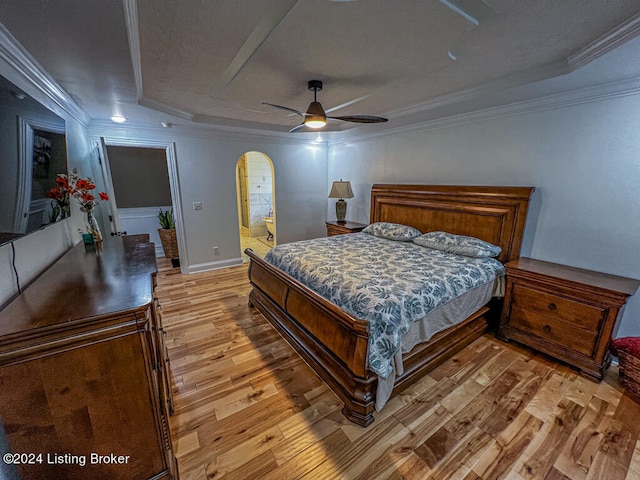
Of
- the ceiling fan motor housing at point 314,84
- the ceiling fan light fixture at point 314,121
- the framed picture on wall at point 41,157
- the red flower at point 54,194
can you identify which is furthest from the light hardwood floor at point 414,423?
the ceiling fan motor housing at point 314,84

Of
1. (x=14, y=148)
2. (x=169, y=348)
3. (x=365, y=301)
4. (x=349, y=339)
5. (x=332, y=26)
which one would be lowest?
(x=169, y=348)

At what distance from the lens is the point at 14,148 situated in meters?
1.22

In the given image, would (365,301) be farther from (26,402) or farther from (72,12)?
(72,12)

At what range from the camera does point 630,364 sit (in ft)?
6.15

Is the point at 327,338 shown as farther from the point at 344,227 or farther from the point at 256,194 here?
the point at 256,194

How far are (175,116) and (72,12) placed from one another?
2147 millimetres

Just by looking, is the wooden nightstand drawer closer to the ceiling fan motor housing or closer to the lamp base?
the lamp base

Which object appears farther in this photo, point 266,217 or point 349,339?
point 266,217

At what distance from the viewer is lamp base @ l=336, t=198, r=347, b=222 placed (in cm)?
468

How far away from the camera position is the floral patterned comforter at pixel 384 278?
1671 mm

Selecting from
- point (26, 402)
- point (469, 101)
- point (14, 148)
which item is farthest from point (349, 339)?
point (469, 101)

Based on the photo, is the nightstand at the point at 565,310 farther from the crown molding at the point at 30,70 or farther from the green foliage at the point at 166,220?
the green foliage at the point at 166,220

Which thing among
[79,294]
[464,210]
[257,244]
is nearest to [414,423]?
[79,294]

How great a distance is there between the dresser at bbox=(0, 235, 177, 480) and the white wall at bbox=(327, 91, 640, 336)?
11.0ft
